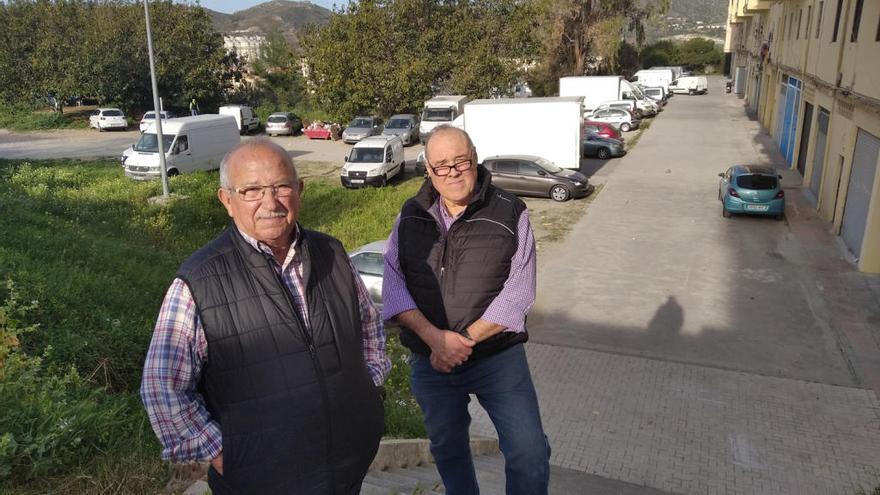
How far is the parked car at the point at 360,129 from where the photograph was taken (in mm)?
29344

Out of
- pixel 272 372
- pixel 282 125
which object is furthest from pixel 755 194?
pixel 282 125

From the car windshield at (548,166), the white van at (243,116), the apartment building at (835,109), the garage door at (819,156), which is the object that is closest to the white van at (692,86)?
the apartment building at (835,109)

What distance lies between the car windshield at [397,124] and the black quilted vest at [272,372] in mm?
27391

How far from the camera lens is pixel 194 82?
3800 cm

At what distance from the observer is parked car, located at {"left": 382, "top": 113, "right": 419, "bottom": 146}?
2878cm

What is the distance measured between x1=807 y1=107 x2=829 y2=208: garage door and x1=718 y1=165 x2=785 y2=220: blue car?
207 centimetres

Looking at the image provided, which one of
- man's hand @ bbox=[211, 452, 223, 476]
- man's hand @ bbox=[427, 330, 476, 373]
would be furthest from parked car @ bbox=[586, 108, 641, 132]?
man's hand @ bbox=[211, 452, 223, 476]

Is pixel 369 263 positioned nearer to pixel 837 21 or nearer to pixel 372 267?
pixel 372 267

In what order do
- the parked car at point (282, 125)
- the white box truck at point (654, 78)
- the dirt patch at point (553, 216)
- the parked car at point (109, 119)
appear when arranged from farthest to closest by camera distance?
the white box truck at point (654, 78) < the parked car at point (109, 119) < the parked car at point (282, 125) < the dirt patch at point (553, 216)

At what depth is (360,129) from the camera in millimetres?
29672

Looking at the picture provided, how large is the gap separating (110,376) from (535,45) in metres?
30.5

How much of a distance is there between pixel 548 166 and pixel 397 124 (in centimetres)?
1232

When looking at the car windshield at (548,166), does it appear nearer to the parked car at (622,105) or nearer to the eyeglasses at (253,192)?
the parked car at (622,105)

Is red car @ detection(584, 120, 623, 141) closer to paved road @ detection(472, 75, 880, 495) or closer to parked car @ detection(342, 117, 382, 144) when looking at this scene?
paved road @ detection(472, 75, 880, 495)
